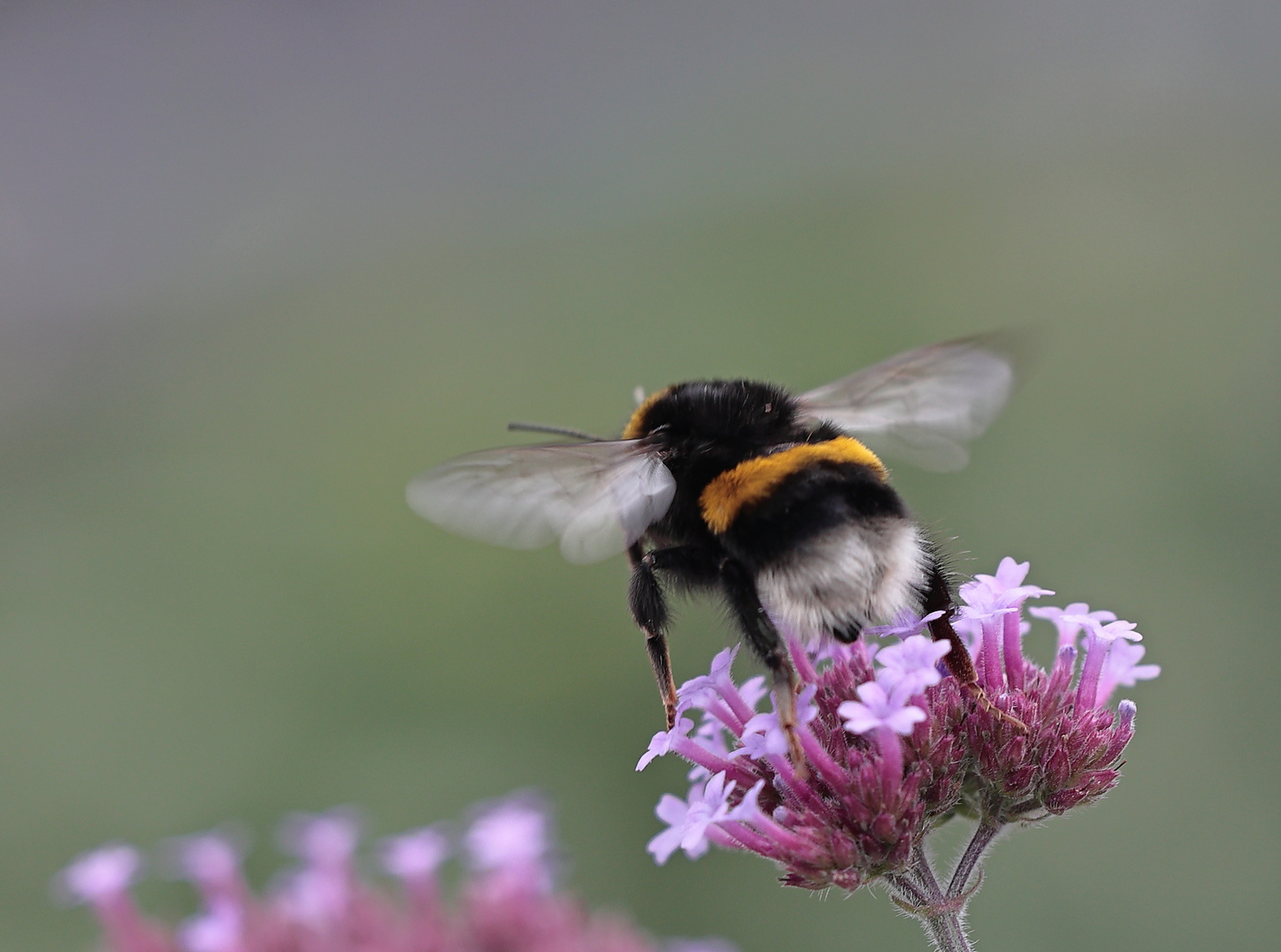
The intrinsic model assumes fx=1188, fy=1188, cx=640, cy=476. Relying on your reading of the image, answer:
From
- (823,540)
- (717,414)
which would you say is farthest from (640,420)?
(823,540)

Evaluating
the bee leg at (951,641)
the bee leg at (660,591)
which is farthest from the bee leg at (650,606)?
the bee leg at (951,641)

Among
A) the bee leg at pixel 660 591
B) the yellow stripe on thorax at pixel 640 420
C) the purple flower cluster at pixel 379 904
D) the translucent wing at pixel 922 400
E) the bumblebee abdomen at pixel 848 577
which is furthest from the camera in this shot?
the purple flower cluster at pixel 379 904

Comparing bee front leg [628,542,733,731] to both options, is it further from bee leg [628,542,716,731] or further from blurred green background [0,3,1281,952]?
blurred green background [0,3,1281,952]

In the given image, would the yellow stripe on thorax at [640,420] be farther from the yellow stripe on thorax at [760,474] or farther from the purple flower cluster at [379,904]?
the purple flower cluster at [379,904]

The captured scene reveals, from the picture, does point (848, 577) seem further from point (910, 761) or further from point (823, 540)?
point (910, 761)

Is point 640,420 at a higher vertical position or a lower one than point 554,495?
higher

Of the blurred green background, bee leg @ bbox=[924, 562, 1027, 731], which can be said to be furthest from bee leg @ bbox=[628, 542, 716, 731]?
bee leg @ bbox=[924, 562, 1027, 731]

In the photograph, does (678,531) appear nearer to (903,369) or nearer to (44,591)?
(903,369)
